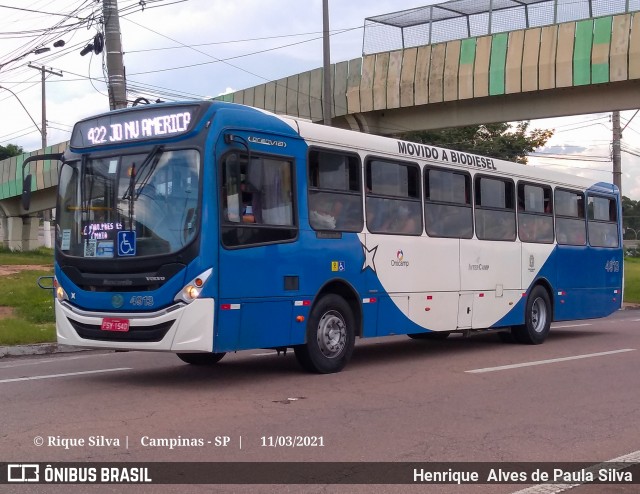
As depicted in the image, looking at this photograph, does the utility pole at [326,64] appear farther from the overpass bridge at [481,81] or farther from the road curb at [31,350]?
the road curb at [31,350]

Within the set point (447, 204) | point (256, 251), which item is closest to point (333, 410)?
point (256, 251)

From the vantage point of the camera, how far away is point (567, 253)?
16438mm

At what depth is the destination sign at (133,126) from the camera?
9562mm

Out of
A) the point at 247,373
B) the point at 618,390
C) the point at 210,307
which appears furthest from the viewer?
the point at 247,373

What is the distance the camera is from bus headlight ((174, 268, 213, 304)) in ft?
29.9

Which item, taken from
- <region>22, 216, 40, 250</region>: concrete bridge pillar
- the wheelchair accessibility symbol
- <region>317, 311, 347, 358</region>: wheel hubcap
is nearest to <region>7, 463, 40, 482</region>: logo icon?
the wheelchair accessibility symbol

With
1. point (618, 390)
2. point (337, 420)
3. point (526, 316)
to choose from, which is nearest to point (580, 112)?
point (526, 316)

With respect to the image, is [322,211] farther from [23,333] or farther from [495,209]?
[23,333]

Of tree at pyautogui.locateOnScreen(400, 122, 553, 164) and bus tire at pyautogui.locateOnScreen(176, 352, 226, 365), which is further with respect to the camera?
tree at pyautogui.locateOnScreen(400, 122, 553, 164)

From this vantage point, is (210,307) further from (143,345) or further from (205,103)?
(205,103)

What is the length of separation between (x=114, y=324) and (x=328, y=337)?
277cm

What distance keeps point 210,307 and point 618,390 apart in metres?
4.88

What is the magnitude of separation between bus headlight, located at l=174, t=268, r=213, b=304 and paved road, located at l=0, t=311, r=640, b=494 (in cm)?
105

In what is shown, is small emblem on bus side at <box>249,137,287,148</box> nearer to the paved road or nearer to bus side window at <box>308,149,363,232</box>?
bus side window at <box>308,149,363,232</box>
